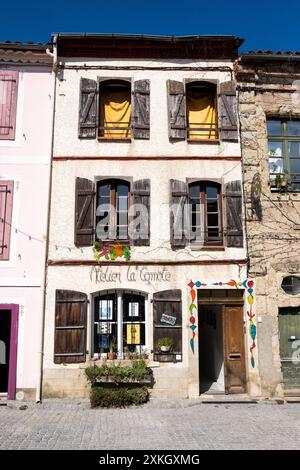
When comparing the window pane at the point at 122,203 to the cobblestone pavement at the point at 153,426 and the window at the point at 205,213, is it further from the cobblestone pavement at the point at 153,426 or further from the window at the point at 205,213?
the cobblestone pavement at the point at 153,426

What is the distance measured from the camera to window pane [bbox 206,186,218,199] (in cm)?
1129

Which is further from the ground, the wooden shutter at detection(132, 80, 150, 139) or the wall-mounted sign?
the wooden shutter at detection(132, 80, 150, 139)

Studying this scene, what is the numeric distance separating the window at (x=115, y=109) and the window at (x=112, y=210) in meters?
1.36

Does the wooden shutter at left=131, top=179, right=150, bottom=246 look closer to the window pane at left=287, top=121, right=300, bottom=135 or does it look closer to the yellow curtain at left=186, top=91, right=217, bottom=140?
the yellow curtain at left=186, top=91, right=217, bottom=140

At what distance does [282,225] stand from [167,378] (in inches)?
186

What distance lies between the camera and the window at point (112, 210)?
35.6 feet

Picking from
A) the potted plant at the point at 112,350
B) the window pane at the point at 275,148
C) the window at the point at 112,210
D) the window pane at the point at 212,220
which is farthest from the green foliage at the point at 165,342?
the window pane at the point at 275,148

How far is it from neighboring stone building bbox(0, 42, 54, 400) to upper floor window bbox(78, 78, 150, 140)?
3.05 feet

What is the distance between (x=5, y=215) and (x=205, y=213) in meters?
5.03

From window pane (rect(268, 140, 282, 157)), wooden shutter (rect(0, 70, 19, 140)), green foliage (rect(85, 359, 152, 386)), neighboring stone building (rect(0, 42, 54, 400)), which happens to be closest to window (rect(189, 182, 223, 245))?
window pane (rect(268, 140, 282, 157))

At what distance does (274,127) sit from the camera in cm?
1161

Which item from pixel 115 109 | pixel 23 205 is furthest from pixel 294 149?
pixel 23 205

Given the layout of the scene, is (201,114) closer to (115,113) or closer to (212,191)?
(212,191)

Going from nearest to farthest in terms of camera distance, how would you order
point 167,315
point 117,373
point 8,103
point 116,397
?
1. point 116,397
2. point 117,373
3. point 167,315
4. point 8,103
